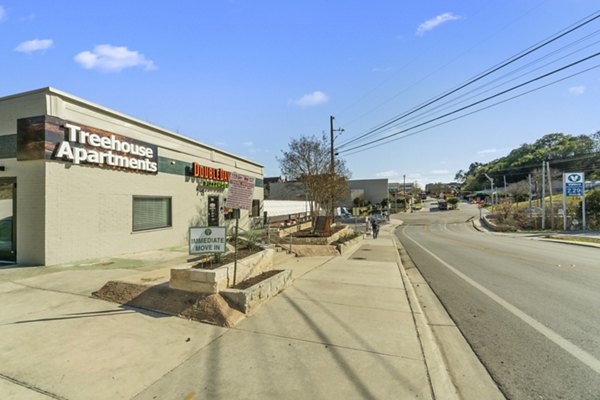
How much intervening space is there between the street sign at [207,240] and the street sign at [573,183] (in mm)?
40878

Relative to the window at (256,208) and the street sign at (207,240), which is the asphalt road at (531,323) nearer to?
the street sign at (207,240)

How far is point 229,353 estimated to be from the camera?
12.6 ft

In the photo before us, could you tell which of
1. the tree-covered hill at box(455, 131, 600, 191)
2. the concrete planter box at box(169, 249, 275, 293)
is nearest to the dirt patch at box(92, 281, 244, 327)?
the concrete planter box at box(169, 249, 275, 293)

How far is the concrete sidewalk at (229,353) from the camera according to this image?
308 centimetres

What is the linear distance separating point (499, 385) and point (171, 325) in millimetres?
4433

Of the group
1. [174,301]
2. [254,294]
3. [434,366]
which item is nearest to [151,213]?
[174,301]

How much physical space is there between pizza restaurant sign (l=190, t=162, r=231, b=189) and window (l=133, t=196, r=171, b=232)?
2.31 meters

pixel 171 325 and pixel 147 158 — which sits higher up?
pixel 147 158

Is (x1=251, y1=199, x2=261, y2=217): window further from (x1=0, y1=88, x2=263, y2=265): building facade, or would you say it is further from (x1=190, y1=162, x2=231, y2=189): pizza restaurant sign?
(x1=0, y1=88, x2=263, y2=265): building facade

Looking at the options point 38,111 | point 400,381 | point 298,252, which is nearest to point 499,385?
point 400,381

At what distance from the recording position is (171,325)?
4730mm

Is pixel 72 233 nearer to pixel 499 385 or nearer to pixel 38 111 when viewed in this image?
pixel 38 111

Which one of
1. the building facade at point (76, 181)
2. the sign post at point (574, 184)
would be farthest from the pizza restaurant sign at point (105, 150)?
the sign post at point (574, 184)

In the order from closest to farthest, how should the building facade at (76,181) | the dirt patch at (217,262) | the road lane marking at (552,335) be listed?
→ the road lane marking at (552,335) → the dirt patch at (217,262) → the building facade at (76,181)
